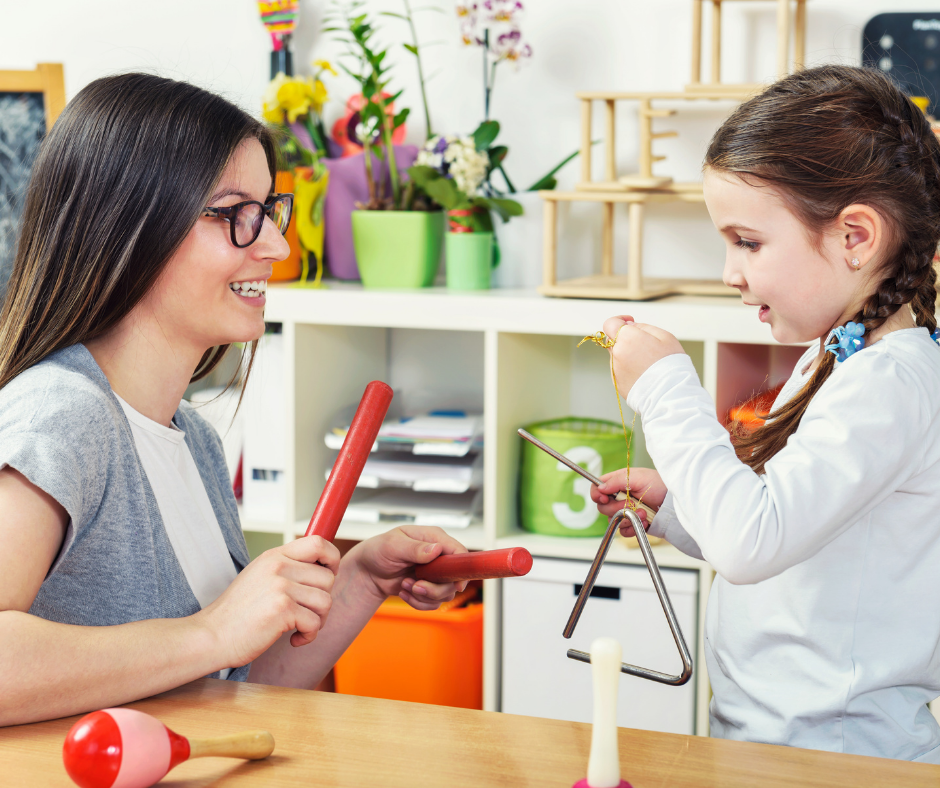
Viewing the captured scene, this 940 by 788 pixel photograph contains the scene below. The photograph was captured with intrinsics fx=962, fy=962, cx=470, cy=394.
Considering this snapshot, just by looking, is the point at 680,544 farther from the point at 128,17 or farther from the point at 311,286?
the point at 128,17

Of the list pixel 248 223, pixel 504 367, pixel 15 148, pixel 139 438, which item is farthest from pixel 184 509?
pixel 15 148

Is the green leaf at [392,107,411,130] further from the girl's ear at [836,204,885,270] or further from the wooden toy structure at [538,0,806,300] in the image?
the girl's ear at [836,204,885,270]

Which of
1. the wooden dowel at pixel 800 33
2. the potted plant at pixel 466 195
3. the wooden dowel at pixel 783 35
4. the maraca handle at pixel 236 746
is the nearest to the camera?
the maraca handle at pixel 236 746

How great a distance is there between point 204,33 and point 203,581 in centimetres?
176

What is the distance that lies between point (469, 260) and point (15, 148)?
1.22m

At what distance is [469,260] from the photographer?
208 centimetres

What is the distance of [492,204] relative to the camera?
6.75 feet

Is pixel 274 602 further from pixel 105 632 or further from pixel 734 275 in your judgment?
pixel 734 275

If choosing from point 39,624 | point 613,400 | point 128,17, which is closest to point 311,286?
point 613,400

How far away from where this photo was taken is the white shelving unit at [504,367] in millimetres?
1771

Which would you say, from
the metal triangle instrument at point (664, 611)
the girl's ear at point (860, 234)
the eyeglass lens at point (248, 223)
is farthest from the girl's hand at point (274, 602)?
the girl's ear at point (860, 234)

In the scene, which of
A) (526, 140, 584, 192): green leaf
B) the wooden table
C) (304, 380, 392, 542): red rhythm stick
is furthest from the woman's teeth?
(526, 140, 584, 192): green leaf

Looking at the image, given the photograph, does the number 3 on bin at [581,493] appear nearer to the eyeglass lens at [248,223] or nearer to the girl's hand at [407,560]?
the girl's hand at [407,560]

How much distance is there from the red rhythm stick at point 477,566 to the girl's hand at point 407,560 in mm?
17
